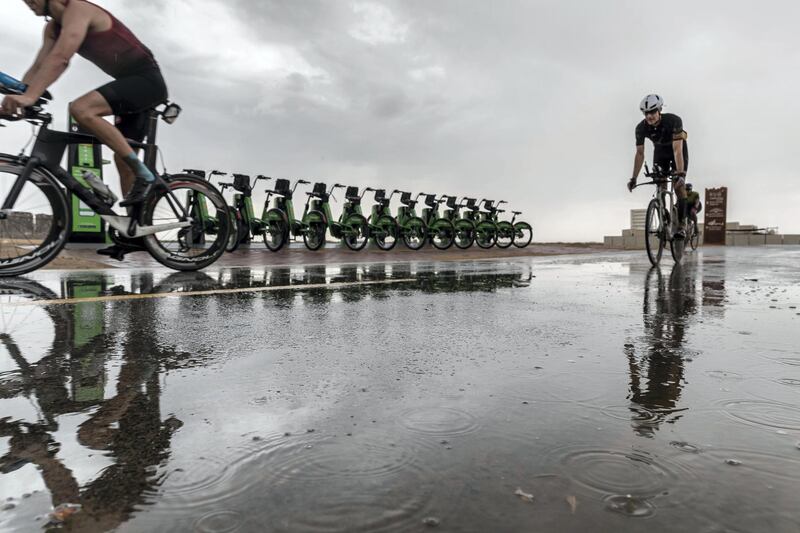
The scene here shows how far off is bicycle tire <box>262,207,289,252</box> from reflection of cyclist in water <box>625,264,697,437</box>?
12381 millimetres

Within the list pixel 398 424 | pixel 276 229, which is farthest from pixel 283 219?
pixel 398 424

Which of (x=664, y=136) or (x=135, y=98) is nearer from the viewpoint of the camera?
(x=135, y=98)

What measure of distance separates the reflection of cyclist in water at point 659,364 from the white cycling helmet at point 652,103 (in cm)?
486

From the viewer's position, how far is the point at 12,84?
441 centimetres

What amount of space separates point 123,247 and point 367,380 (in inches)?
188

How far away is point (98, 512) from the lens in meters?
0.98

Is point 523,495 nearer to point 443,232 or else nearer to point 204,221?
point 204,221

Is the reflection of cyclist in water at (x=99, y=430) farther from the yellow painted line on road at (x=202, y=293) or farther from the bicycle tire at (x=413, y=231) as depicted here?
the bicycle tire at (x=413, y=231)

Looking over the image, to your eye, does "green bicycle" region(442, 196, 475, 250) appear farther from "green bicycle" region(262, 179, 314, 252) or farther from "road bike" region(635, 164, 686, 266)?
"road bike" region(635, 164, 686, 266)

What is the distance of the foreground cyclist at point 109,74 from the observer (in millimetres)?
4453

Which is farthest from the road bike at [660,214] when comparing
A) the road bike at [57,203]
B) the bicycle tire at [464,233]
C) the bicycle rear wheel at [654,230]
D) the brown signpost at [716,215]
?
the brown signpost at [716,215]

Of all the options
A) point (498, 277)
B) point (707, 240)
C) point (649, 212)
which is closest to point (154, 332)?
point (498, 277)

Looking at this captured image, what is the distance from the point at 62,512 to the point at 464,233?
64.5 feet

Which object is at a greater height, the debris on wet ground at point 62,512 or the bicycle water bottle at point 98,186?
the bicycle water bottle at point 98,186
